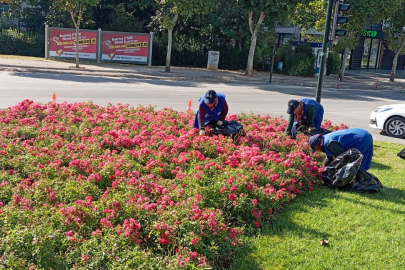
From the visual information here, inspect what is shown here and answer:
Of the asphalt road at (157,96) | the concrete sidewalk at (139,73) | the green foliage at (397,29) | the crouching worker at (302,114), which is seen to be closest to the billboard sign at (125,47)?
the concrete sidewalk at (139,73)

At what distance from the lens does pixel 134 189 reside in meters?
5.46

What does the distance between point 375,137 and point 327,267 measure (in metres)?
8.84

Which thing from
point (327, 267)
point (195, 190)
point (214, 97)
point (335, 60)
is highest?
point (335, 60)

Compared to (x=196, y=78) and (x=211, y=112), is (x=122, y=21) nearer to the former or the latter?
(x=196, y=78)

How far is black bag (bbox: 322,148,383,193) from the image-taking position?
6.59m

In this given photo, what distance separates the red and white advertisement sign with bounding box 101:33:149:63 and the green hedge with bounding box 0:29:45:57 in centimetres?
561

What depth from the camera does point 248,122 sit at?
1027 cm

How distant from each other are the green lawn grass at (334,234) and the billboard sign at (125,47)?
2477 cm

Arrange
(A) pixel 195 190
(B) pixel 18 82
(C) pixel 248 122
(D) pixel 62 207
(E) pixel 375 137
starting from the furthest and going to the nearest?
(B) pixel 18 82 → (E) pixel 375 137 → (C) pixel 248 122 → (A) pixel 195 190 → (D) pixel 62 207

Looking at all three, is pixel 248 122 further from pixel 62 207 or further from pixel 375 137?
pixel 62 207

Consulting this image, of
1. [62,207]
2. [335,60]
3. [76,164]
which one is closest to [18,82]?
[76,164]

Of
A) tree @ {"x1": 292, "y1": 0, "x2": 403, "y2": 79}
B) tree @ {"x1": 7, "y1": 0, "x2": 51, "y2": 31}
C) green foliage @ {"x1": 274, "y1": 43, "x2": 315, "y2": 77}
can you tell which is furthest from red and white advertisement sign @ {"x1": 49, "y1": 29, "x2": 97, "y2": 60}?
tree @ {"x1": 292, "y1": 0, "x2": 403, "y2": 79}

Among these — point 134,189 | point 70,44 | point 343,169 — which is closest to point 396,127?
point 343,169

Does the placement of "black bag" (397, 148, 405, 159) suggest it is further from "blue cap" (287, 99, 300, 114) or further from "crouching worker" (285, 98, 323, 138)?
"blue cap" (287, 99, 300, 114)
